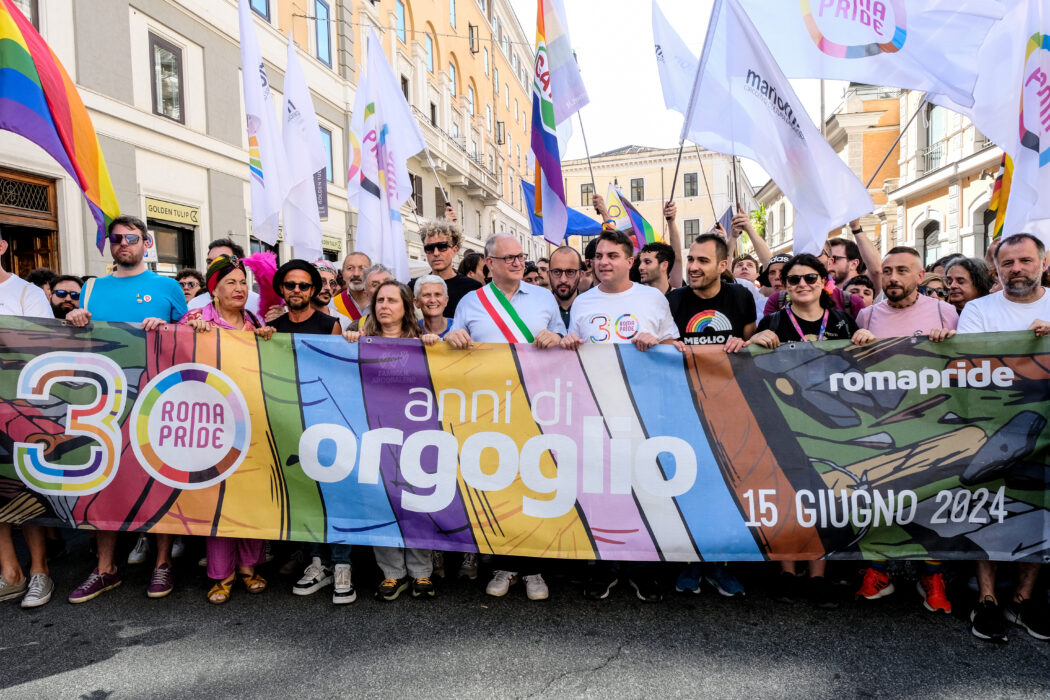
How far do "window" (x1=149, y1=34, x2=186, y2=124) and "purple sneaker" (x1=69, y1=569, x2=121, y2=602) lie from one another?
10741 millimetres

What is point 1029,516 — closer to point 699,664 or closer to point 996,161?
point 699,664

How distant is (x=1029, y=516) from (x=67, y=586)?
4.93 metres

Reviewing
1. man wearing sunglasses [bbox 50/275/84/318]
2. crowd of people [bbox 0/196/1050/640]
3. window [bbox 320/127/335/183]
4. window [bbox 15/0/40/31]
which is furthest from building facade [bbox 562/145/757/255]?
crowd of people [bbox 0/196/1050/640]

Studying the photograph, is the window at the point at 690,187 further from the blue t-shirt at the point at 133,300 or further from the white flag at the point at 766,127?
the blue t-shirt at the point at 133,300

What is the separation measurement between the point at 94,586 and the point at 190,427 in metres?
0.96

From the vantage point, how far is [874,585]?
342 cm

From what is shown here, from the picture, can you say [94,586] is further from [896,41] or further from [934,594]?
[896,41]

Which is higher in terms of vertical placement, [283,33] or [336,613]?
[283,33]

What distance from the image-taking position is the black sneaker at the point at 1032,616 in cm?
302

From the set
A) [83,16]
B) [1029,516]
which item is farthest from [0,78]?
[83,16]

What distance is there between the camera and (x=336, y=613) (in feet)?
11.0

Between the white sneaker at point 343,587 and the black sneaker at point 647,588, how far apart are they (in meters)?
1.45

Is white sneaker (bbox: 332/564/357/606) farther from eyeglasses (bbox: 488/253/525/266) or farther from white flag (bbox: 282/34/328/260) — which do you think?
white flag (bbox: 282/34/328/260)

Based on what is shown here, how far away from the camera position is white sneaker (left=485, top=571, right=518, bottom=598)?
353cm
